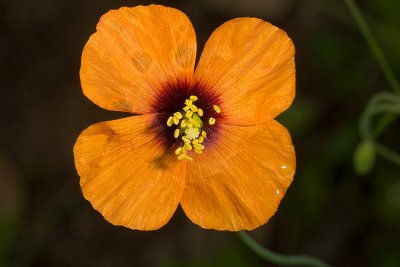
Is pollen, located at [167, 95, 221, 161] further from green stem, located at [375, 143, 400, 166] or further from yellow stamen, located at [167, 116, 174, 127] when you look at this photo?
green stem, located at [375, 143, 400, 166]

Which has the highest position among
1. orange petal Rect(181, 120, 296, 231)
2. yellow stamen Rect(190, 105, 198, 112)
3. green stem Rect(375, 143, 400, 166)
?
yellow stamen Rect(190, 105, 198, 112)

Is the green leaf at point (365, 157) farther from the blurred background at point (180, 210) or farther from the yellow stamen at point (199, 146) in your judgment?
the yellow stamen at point (199, 146)

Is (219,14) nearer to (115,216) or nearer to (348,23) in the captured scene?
(348,23)

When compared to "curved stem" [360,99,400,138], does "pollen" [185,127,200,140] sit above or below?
below

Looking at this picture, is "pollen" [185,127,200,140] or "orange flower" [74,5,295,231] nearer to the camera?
"orange flower" [74,5,295,231]

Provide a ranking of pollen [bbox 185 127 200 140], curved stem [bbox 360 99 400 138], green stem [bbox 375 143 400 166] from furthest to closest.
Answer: green stem [bbox 375 143 400 166], curved stem [bbox 360 99 400 138], pollen [bbox 185 127 200 140]

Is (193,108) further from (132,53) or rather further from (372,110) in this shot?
(372,110)

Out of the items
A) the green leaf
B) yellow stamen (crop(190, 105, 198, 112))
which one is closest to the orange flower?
yellow stamen (crop(190, 105, 198, 112))
